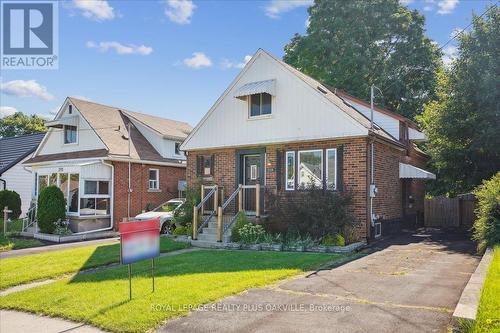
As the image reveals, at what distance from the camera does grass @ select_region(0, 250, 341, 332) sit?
247 inches

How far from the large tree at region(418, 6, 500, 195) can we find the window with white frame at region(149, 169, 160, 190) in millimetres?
15211

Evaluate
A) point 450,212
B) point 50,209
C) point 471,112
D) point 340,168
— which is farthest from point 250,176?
point 471,112

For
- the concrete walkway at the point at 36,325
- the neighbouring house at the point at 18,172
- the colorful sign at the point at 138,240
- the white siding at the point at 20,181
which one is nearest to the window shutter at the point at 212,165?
the colorful sign at the point at 138,240

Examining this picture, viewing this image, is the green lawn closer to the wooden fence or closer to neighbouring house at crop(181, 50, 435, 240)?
neighbouring house at crop(181, 50, 435, 240)

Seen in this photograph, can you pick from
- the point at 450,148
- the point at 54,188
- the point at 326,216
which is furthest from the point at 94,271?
the point at 450,148

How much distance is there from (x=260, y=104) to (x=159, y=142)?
34.0 ft

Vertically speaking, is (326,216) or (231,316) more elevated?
(326,216)

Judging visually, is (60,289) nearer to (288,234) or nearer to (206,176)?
(288,234)

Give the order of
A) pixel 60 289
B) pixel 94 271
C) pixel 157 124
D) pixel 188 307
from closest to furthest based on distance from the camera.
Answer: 1. pixel 188 307
2. pixel 60 289
3. pixel 94 271
4. pixel 157 124

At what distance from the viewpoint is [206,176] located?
18.2 m

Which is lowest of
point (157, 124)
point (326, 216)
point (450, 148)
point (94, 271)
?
point (94, 271)

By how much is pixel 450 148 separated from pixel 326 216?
10.3 metres

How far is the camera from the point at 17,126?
178 feet

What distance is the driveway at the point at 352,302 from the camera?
560 cm
